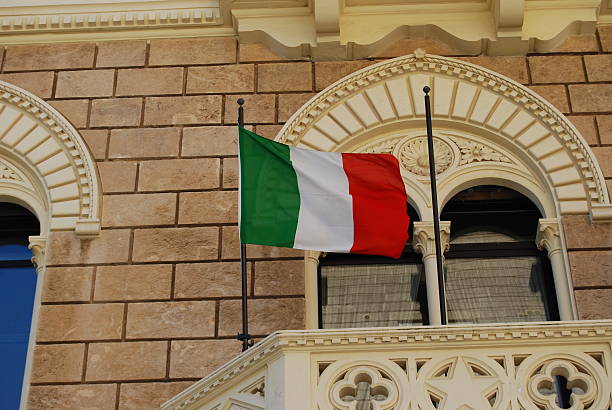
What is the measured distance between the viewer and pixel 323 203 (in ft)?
42.5

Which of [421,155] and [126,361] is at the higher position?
[421,155]

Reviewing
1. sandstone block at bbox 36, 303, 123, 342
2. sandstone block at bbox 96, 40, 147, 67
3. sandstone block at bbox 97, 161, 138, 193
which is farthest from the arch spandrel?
sandstone block at bbox 36, 303, 123, 342

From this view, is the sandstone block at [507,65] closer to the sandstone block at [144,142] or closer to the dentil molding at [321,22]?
the dentil molding at [321,22]

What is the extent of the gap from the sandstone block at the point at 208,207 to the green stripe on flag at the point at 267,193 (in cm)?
114

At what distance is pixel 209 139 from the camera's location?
14.7 metres

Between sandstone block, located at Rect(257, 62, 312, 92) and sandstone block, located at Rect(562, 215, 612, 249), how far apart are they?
3635mm

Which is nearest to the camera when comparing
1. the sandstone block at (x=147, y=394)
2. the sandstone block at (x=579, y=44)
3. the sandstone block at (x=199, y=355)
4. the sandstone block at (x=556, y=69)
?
the sandstone block at (x=147, y=394)

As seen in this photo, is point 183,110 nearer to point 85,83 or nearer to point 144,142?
point 144,142

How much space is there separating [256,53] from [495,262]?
4.12 meters

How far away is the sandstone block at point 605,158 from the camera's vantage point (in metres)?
14.2

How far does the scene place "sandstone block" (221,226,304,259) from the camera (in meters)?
13.8

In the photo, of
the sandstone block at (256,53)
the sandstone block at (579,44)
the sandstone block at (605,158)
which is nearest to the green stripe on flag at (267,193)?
the sandstone block at (256,53)

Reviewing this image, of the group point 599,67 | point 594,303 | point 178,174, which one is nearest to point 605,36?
point 599,67

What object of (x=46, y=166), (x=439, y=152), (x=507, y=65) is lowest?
(x=46, y=166)
